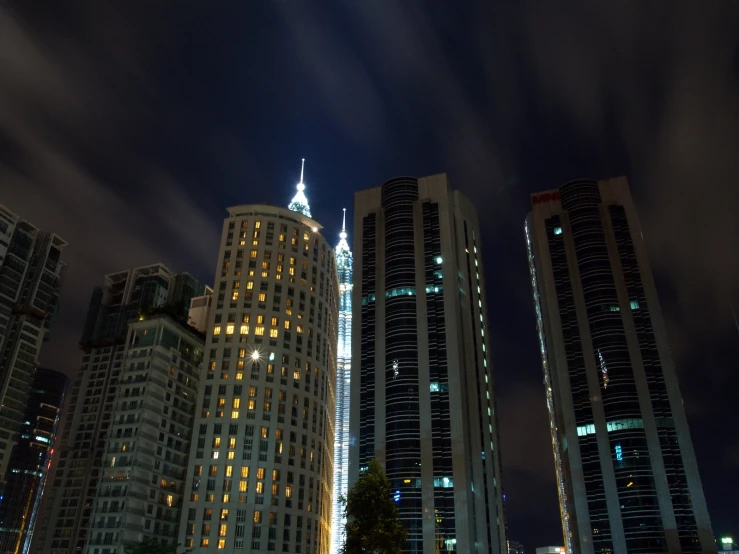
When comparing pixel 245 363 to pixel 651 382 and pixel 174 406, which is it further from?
pixel 651 382

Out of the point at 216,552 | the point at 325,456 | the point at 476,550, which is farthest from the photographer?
the point at 325,456

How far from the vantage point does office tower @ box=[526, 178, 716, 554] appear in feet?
472

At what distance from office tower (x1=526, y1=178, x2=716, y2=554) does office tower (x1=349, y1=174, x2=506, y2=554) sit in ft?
68.4

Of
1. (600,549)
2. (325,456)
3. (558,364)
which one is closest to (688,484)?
(600,549)

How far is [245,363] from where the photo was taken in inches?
6078

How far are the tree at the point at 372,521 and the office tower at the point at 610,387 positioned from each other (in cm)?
9137

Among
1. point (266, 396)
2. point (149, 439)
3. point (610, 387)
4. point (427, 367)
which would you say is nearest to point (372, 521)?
point (266, 396)

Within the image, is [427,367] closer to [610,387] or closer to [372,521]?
[610,387]

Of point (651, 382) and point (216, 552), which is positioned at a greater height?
point (651, 382)

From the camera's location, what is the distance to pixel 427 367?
527ft

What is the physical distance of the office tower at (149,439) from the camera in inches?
5212

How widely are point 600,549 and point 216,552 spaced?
3521 inches

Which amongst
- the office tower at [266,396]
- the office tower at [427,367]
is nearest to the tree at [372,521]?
the office tower at [266,396]

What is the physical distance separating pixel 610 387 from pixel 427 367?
49.4 metres
